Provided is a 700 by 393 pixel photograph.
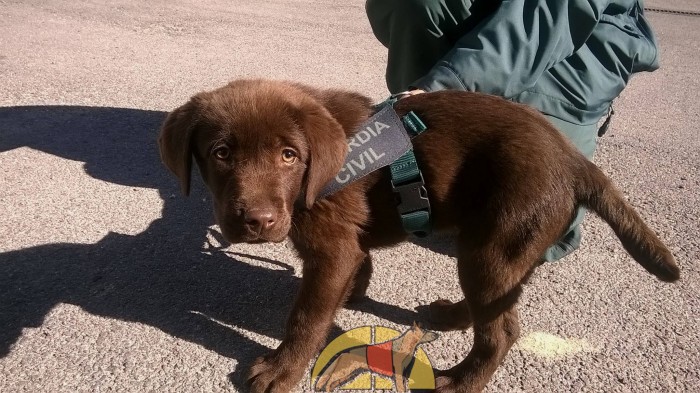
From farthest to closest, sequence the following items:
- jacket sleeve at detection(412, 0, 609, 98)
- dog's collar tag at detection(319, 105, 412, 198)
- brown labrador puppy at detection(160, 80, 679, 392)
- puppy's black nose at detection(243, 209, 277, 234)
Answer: jacket sleeve at detection(412, 0, 609, 98) → dog's collar tag at detection(319, 105, 412, 198) → brown labrador puppy at detection(160, 80, 679, 392) → puppy's black nose at detection(243, 209, 277, 234)

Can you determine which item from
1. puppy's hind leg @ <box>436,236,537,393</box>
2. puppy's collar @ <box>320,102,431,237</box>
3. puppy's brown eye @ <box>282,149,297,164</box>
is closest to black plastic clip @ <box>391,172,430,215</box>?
puppy's collar @ <box>320,102,431,237</box>

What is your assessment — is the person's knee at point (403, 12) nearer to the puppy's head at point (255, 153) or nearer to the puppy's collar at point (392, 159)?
the puppy's collar at point (392, 159)

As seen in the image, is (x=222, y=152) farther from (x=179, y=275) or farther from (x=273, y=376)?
(x=179, y=275)

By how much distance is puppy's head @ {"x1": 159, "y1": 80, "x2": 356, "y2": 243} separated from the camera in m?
2.20

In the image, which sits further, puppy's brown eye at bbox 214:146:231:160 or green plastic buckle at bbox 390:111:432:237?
green plastic buckle at bbox 390:111:432:237

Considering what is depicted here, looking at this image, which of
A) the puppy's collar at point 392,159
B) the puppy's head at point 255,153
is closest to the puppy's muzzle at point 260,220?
the puppy's head at point 255,153

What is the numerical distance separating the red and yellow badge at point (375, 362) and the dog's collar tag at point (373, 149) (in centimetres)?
86

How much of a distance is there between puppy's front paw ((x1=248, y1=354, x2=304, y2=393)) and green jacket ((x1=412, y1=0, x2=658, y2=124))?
1.59m

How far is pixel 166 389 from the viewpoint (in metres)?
2.51

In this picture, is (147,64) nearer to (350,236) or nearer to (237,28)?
(237,28)

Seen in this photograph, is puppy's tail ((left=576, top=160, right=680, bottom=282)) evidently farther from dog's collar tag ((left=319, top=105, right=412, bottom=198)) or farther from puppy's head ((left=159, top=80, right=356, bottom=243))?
puppy's head ((left=159, top=80, right=356, bottom=243))

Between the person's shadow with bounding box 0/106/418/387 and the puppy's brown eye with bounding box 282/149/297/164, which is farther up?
the puppy's brown eye with bounding box 282/149/297/164

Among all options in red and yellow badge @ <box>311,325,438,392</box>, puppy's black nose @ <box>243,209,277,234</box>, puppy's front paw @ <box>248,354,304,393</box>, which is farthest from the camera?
red and yellow badge @ <box>311,325,438,392</box>

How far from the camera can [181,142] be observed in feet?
7.74
